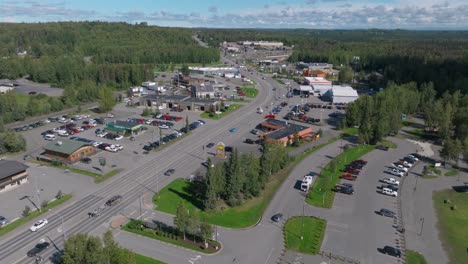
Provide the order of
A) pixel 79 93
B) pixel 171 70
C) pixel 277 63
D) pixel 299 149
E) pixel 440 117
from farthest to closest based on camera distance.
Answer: pixel 277 63 < pixel 171 70 < pixel 79 93 < pixel 440 117 < pixel 299 149

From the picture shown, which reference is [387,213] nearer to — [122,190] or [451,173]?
[451,173]

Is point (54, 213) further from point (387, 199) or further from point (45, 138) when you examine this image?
point (387, 199)

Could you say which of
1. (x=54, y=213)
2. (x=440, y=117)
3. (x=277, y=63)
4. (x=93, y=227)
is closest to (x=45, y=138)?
(x=54, y=213)

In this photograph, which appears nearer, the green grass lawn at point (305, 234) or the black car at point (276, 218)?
the green grass lawn at point (305, 234)

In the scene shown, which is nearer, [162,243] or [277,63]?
[162,243]

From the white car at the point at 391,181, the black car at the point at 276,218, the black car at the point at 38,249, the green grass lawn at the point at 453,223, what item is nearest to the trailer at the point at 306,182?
the black car at the point at 276,218

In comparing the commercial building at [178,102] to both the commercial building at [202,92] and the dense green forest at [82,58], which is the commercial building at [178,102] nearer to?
the commercial building at [202,92]

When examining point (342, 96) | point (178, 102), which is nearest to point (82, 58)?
point (178, 102)
